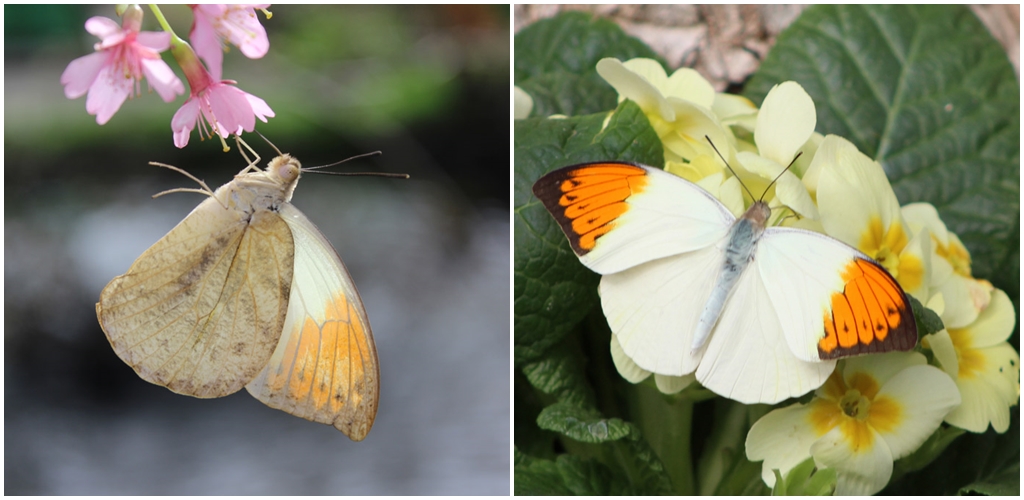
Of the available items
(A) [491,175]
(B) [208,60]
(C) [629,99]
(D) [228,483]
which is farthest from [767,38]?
(D) [228,483]

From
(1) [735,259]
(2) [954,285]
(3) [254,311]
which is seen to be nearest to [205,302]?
(3) [254,311]

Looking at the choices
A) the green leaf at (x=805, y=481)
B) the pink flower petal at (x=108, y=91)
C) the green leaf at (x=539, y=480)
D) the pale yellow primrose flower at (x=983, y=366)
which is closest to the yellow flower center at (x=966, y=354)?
the pale yellow primrose flower at (x=983, y=366)

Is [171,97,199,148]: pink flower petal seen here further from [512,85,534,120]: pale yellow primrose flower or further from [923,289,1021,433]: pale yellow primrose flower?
[923,289,1021,433]: pale yellow primrose flower

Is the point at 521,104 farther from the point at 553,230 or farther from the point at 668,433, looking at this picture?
the point at 668,433

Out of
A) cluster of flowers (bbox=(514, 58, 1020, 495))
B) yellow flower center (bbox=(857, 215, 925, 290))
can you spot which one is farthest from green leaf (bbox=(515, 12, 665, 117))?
yellow flower center (bbox=(857, 215, 925, 290))

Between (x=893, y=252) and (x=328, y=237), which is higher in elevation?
(x=328, y=237)

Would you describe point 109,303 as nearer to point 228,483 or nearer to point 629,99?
point 629,99

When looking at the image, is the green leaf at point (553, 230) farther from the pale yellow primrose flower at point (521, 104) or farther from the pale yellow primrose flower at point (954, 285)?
the pale yellow primrose flower at point (954, 285)
